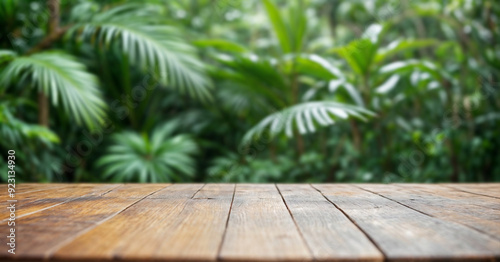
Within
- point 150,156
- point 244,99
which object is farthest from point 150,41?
point 244,99

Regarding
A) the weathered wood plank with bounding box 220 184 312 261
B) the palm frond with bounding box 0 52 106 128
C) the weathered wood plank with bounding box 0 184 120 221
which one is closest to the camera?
the weathered wood plank with bounding box 220 184 312 261

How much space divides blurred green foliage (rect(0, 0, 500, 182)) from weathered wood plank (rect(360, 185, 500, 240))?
63 cm

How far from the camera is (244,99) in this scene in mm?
2551

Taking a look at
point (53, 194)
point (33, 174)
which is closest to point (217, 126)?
point (33, 174)

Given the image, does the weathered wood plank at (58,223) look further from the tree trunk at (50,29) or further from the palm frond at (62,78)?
the tree trunk at (50,29)

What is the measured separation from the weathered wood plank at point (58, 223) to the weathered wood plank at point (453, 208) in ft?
2.17

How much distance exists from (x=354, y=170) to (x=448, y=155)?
0.57 meters

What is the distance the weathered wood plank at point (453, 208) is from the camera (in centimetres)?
63

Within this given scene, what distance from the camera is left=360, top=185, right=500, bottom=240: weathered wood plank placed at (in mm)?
633

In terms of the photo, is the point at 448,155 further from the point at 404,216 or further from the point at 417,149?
the point at 404,216

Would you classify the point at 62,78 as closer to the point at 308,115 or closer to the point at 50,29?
the point at 50,29

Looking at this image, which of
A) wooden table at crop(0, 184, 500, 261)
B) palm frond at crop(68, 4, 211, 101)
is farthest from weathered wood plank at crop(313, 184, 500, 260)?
palm frond at crop(68, 4, 211, 101)

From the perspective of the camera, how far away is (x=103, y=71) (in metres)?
2.65

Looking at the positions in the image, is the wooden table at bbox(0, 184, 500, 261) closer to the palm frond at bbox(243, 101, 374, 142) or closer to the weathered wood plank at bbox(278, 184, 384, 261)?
the weathered wood plank at bbox(278, 184, 384, 261)
